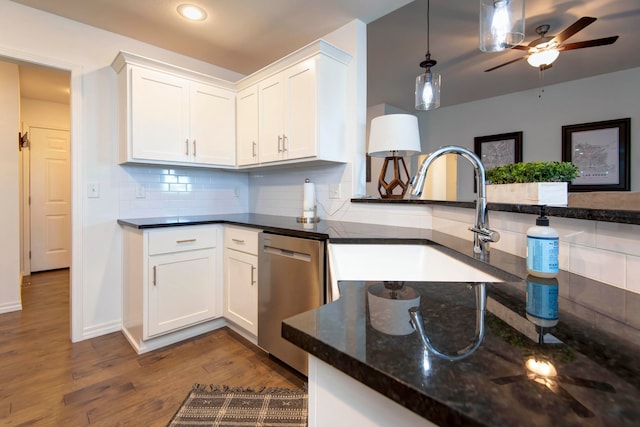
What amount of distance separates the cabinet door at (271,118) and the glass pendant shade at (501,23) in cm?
140

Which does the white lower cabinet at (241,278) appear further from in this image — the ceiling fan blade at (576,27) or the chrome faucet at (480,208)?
the ceiling fan blade at (576,27)

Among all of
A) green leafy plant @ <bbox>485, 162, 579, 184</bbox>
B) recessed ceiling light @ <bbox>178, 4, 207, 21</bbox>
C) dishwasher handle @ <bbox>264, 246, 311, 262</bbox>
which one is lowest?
dishwasher handle @ <bbox>264, 246, 311, 262</bbox>

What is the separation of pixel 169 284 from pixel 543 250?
2.19 metres

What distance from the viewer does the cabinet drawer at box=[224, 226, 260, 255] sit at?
214cm

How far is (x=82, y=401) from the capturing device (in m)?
1.61

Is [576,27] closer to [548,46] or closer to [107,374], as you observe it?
[548,46]

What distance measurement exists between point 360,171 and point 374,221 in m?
0.43

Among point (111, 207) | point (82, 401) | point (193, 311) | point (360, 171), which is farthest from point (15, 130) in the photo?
point (360, 171)

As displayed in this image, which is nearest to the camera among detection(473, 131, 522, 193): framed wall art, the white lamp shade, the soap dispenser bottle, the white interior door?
the soap dispenser bottle

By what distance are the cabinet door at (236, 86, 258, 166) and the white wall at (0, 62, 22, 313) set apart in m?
2.14

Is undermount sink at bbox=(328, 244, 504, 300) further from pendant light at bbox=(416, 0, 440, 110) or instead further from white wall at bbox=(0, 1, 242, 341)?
white wall at bbox=(0, 1, 242, 341)

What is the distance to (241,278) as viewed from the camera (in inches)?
89.6

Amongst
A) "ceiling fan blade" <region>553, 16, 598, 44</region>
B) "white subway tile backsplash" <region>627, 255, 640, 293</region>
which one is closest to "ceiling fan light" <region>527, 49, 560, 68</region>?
"ceiling fan blade" <region>553, 16, 598, 44</region>

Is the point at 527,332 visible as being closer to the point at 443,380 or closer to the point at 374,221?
the point at 443,380
